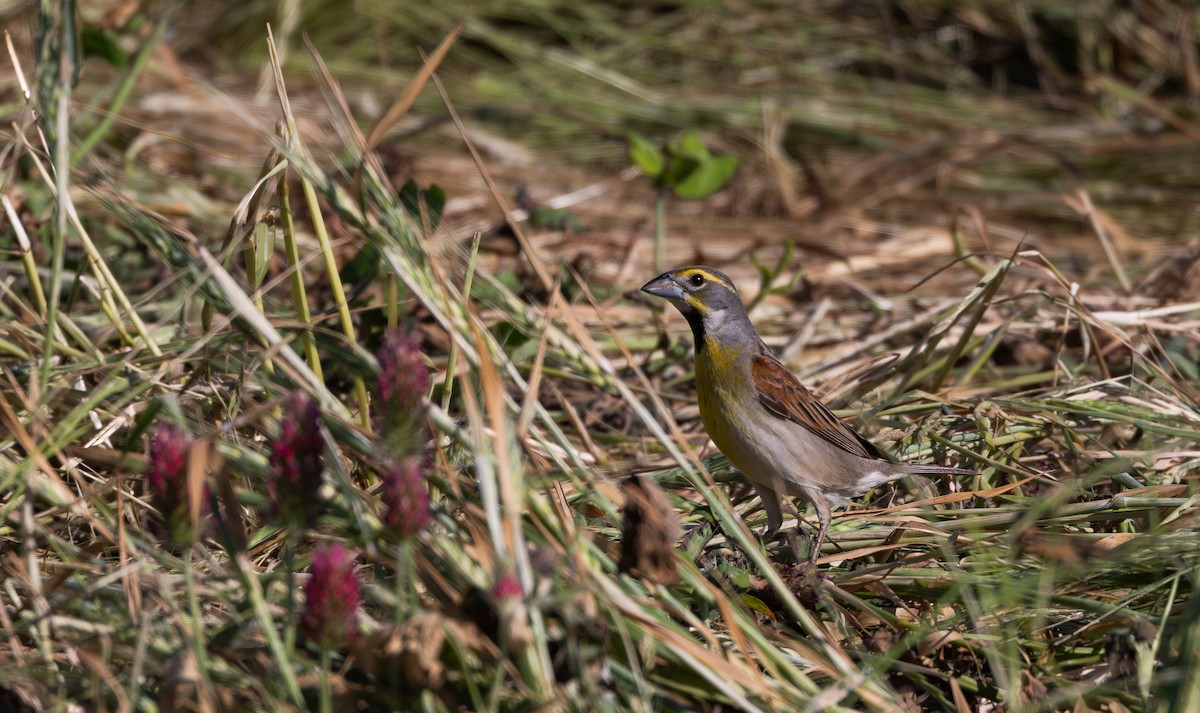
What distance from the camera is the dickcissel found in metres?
3.79

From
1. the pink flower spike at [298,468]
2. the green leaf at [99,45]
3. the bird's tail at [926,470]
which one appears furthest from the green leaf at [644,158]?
the pink flower spike at [298,468]

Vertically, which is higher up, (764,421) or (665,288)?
(665,288)

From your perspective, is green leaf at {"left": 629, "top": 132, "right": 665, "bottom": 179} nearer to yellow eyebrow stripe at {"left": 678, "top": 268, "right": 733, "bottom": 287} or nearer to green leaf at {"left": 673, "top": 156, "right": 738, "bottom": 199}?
green leaf at {"left": 673, "top": 156, "right": 738, "bottom": 199}

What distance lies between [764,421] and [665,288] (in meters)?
0.58

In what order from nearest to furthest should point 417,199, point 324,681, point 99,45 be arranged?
point 324,681, point 417,199, point 99,45

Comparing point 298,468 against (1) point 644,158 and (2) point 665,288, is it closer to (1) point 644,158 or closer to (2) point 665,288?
(2) point 665,288

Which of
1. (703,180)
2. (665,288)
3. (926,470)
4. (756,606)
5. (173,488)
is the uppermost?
(173,488)

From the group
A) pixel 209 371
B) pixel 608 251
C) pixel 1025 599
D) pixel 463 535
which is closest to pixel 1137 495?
pixel 1025 599

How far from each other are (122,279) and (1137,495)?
3.85 meters

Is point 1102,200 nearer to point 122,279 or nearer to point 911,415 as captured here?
point 911,415

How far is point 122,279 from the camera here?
16.2 feet

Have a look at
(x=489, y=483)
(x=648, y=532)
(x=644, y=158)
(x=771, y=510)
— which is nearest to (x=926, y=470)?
(x=771, y=510)

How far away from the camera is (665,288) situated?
13.5 ft

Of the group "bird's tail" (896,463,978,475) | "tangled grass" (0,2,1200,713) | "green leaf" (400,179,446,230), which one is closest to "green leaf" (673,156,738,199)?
"tangled grass" (0,2,1200,713)
